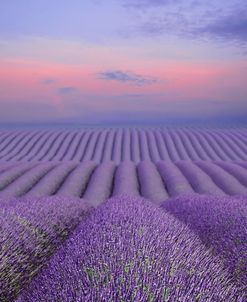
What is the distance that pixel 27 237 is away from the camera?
7.08 meters

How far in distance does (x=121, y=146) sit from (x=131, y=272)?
39.0m

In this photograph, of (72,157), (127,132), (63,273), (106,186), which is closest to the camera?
(63,273)

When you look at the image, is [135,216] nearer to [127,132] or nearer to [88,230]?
[88,230]

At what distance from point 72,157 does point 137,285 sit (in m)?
34.6

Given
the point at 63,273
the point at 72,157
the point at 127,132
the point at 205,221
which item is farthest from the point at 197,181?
the point at 127,132

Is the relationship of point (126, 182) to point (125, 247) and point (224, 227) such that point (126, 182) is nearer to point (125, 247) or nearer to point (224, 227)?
point (224, 227)

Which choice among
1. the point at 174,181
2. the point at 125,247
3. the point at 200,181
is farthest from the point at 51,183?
the point at 125,247

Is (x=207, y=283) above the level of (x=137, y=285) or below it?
below

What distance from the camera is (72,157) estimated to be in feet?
124

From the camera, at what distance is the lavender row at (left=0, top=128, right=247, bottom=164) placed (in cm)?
3706

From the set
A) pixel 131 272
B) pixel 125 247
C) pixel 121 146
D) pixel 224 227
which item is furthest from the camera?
pixel 121 146

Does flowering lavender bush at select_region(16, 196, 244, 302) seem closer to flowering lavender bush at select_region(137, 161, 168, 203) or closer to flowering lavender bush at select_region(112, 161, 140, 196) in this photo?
flowering lavender bush at select_region(137, 161, 168, 203)

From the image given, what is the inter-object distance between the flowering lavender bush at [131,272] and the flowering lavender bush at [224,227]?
70 cm

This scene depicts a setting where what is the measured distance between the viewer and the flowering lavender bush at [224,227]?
6.11 m
